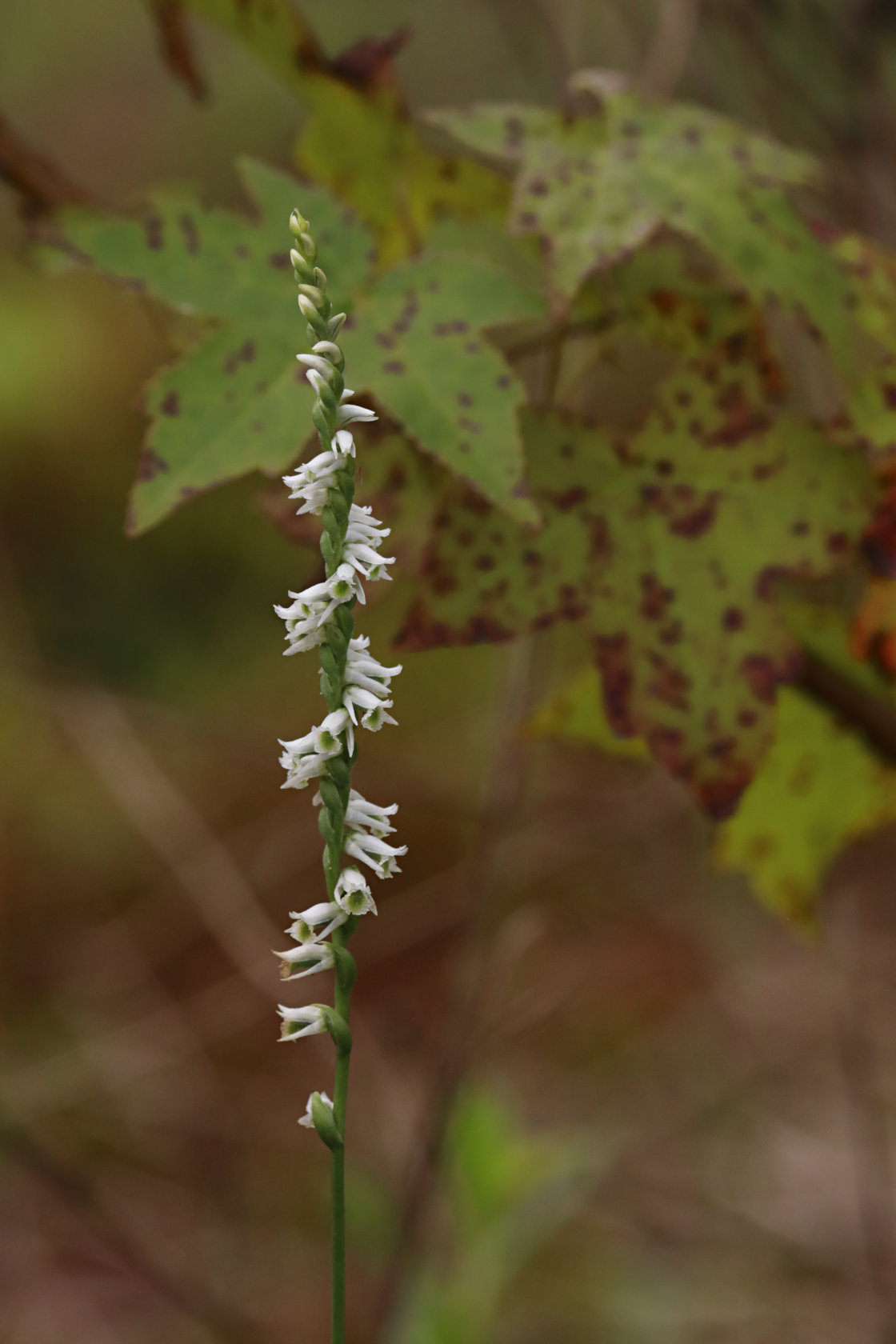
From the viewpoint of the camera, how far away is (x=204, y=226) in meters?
0.95

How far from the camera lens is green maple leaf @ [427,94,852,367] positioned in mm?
926

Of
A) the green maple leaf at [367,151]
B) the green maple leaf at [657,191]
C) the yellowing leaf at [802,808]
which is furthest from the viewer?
the yellowing leaf at [802,808]

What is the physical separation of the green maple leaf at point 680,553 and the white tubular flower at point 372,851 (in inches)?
13.7

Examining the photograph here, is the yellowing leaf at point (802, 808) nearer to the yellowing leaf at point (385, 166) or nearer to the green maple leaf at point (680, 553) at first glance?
the green maple leaf at point (680, 553)

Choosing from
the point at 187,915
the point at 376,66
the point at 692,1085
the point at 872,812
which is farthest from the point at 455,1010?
the point at 187,915

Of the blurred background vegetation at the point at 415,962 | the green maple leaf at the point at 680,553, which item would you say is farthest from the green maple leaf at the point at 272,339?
the blurred background vegetation at the point at 415,962

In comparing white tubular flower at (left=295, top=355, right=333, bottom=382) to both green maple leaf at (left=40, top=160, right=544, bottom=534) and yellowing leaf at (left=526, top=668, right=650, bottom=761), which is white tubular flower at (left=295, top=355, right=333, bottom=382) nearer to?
green maple leaf at (left=40, top=160, right=544, bottom=534)

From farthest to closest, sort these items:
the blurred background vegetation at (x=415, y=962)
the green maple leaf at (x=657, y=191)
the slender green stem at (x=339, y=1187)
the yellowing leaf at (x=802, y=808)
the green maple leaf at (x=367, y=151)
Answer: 1. the blurred background vegetation at (x=415, y=962)
2. the yellowing leaf at (x=802, y=808)
3. the green maple leaf at (x=367, y=151)
4. the green maple leaf at (x=657, y=191)
5. the slender green stem at (x=339, y=1187)

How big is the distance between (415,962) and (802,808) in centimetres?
245

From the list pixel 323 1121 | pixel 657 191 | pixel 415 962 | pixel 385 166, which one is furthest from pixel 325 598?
pixel 415 962

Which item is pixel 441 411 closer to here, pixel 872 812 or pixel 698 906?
pixel 872 812

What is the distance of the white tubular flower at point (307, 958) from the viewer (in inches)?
20.9

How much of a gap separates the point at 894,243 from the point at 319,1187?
2471mm

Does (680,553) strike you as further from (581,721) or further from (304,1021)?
(304,1021)
